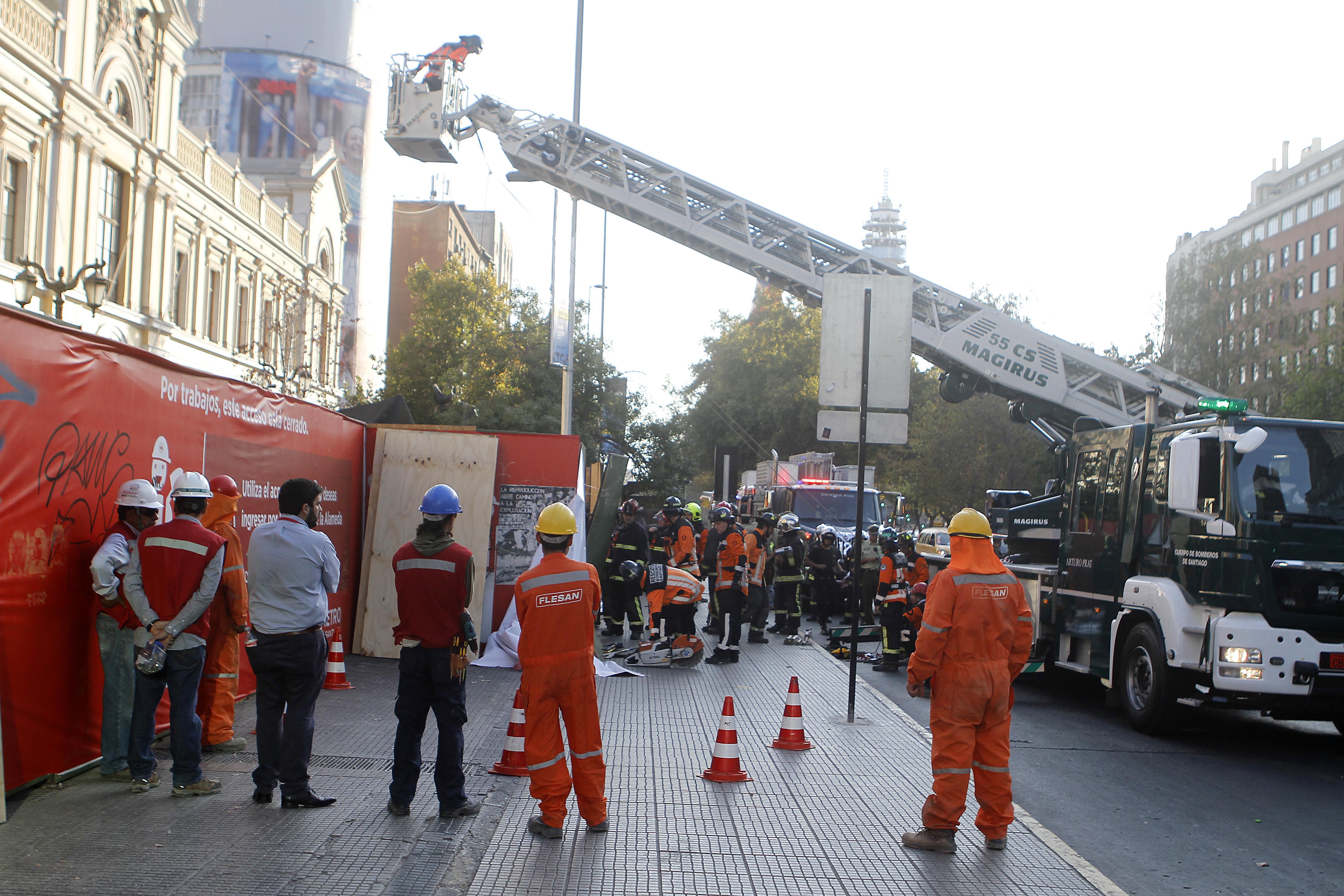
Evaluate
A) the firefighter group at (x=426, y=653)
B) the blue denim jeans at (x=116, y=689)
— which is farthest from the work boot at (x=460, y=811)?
the blue denim jeans at (x=116, y=689)

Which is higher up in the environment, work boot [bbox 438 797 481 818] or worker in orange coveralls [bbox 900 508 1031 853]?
worker in orange coveralls [bbox 900 508 1031 853]

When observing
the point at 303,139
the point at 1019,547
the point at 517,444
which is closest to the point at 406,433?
the point at 517,444

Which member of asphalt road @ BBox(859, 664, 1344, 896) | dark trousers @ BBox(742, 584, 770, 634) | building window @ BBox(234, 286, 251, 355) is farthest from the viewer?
building window @ BBox(234, 286, 251, 355)

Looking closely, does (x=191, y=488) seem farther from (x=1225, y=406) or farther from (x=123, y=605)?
(x=1225, y=406)

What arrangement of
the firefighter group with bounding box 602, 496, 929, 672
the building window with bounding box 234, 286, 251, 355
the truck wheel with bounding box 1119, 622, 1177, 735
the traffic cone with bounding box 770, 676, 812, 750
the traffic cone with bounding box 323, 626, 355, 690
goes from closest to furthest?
the traffic cone with bounding box 770, 676, 812, 750
the truck wheel with bounding box 1119, 622, 1177, 735
the traffic cone with bounding box 323, 626, 355, 690
the firefighter group with bounding box 602, 496, 929, 672
the building window with bounding box 234, 286, 251, 355

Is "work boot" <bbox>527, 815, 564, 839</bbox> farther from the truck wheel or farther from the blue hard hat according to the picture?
the truck wheel

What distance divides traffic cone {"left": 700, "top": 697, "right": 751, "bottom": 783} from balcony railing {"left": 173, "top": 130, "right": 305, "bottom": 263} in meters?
27.0

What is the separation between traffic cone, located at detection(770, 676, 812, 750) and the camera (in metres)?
8.06

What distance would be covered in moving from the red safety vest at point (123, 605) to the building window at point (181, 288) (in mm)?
25806

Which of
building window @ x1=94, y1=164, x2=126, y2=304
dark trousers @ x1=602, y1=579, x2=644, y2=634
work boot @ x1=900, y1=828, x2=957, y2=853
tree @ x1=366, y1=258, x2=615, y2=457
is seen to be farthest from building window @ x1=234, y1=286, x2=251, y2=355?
work boot @ x1=900, y1=828, x2=957, y2=853

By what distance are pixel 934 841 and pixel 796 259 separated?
13461mm

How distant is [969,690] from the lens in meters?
5.73

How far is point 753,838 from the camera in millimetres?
5816

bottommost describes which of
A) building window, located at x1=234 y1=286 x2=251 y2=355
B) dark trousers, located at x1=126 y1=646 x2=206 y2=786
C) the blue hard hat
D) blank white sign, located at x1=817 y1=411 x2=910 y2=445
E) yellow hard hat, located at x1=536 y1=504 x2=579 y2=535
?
dark trousers, located at x1=126 y1=646 x2=206 y2=786
